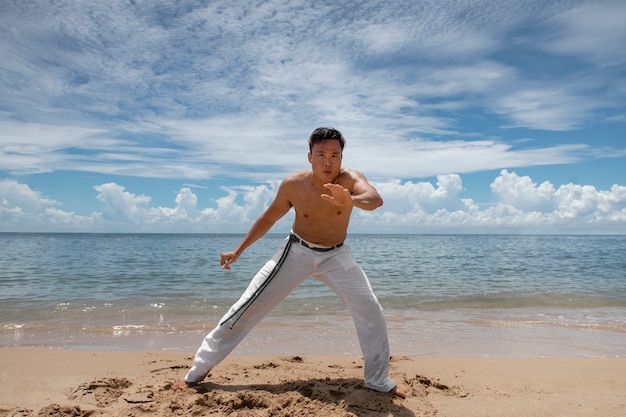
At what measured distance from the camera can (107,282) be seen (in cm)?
1327

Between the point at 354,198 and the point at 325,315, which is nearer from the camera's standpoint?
the point at 354,198

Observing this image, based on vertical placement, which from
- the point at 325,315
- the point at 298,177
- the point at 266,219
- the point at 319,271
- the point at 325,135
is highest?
the point at 325,135

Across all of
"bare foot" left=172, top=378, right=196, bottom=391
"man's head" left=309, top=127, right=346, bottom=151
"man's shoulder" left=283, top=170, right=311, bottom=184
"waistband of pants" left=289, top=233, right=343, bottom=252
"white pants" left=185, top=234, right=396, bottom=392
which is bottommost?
"bare foot" left=172, top=378, right=196, bottom=391

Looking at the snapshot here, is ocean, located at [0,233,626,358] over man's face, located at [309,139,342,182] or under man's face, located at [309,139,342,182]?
under

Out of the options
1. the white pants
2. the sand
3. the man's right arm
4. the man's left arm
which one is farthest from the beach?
the man's left arm

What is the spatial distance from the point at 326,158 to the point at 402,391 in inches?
78.0

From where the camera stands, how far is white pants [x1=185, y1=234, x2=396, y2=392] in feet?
12.1

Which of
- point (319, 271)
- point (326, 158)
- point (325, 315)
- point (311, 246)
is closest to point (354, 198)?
point (326, 158)

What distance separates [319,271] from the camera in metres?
3.82

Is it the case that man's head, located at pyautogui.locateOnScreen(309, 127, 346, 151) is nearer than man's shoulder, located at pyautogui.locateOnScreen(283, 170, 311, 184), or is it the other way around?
man's head, located at pyautogui.locateOnScreen(309, 127, 346, 151)

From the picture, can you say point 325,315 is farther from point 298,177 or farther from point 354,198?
point 354,198

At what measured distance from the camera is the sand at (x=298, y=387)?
135 inches

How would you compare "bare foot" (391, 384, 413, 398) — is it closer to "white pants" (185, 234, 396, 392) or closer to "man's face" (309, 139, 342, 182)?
"white pants" (185, 234, 396, 392)

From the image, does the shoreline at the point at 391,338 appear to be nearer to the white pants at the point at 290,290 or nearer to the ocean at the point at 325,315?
the ocean at the point at 325,315
